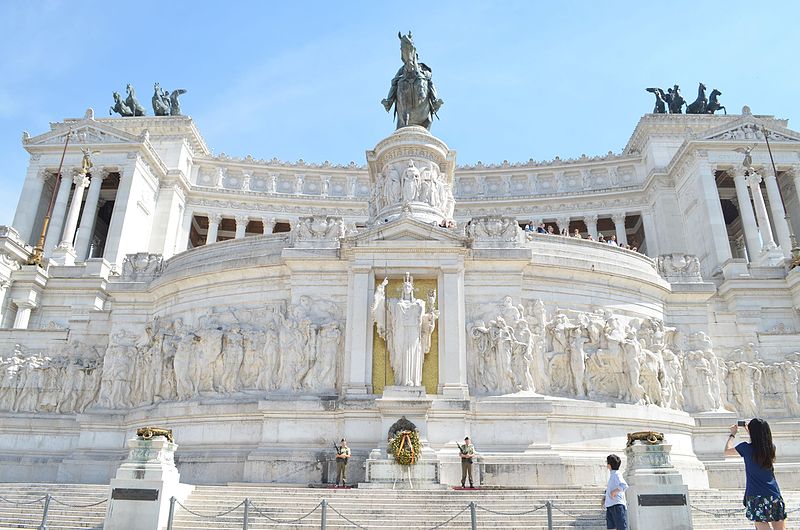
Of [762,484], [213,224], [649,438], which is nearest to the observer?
[762,484]

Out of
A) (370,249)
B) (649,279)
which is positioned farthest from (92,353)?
(649,279)

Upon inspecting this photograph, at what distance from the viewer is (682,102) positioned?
7081 centimetres

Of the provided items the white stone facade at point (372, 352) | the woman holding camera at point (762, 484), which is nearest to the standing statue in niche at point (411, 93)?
the white stone facade at point (372, 352)

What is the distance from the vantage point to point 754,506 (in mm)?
7387

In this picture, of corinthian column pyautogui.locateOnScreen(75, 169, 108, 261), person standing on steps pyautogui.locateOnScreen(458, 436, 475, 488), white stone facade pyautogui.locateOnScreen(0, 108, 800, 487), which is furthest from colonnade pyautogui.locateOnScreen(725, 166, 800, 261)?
corinthian column pyautogui.locateOnScreen(75, 169, 108, 261)

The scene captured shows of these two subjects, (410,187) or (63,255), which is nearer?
(410,187)

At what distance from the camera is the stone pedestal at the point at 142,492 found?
12883mm

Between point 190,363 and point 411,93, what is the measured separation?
17493 millimetres

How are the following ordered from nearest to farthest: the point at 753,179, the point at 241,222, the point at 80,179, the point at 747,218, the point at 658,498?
1. the point at 658,498
2. the point at 753,179
3. the point at 747,218
4. the point at 80,179
5. the point at 241,222

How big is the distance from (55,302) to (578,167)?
5289 cm

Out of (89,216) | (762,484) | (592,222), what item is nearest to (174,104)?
(89,216)

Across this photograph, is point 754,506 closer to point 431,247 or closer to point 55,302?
point 431,247

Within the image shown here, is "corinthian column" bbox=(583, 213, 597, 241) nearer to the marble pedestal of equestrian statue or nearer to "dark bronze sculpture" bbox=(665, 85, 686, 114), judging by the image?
"dark bronze sculpture" bbox=(665, 85, 686, 114)

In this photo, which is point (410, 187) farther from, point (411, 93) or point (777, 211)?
point (777, 211)
